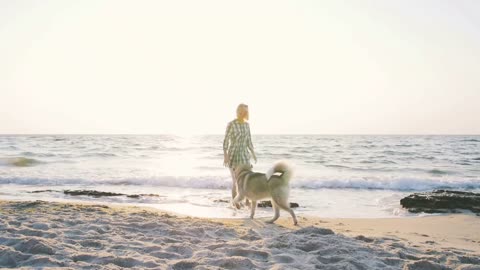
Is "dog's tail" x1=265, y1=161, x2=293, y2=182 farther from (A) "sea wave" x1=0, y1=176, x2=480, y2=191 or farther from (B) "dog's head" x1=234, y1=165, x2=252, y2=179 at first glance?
(A) "sea wave" x1=0, y1=176, x2=480, y2=191

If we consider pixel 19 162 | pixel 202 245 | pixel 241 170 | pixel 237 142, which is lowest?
pixel 19 162

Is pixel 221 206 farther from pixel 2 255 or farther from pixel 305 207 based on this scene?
pixel 2 255

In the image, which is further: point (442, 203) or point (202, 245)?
point (442, 203)

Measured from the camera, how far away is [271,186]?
6.84m

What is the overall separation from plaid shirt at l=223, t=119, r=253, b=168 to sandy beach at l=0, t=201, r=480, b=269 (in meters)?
1.22

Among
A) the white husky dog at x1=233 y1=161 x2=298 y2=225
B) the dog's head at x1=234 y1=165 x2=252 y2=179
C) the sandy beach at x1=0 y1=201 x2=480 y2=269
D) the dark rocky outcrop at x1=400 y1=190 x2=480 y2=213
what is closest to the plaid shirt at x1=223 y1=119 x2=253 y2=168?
the dog's head at x1=234 y1=165 x2=252 y2=179

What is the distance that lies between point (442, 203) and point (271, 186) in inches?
206

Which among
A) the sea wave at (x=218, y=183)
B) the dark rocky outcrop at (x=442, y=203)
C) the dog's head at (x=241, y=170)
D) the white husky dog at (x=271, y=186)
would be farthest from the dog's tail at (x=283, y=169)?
the sea wave at (x=218, y=183)

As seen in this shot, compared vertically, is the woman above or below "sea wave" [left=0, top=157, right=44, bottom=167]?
above

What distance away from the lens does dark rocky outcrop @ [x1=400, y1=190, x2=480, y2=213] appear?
9.42 meters

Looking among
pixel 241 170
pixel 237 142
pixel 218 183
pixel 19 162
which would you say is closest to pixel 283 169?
pixel 241 170

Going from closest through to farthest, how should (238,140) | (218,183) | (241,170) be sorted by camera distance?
(241,170) < (238,140) < (218,183)

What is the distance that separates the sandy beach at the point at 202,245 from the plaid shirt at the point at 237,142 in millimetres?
1220

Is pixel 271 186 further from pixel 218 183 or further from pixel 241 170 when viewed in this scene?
pixel 218 183
